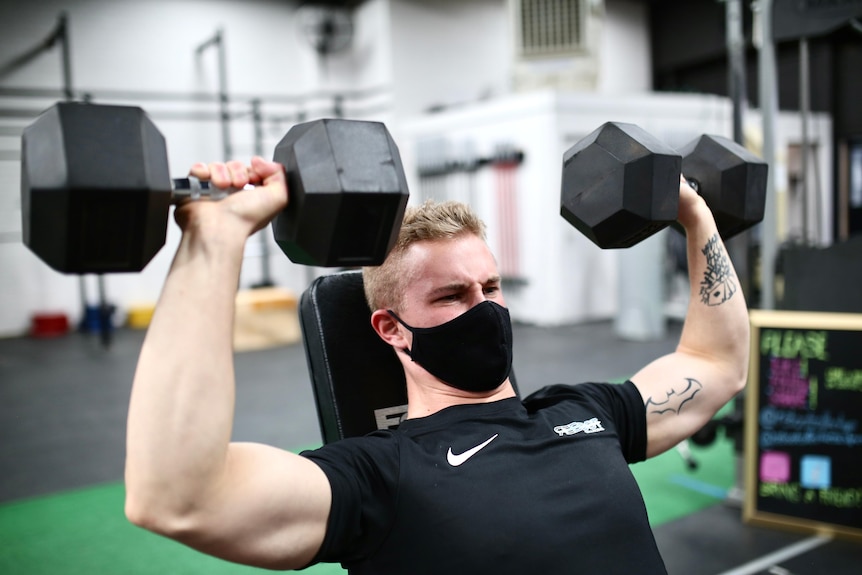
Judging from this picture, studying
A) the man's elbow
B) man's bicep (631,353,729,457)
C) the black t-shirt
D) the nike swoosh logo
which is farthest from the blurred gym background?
the man's elbow

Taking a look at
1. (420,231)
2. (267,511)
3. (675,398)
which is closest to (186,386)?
(267,511)

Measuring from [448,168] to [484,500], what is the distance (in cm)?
609

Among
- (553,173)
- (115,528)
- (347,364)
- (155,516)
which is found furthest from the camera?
(553,173)

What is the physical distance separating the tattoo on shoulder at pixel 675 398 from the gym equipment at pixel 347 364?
0.26 metres

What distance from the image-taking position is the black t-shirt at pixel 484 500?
0.88 meters

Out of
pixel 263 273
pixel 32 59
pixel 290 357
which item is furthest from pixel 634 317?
pixel 32 59

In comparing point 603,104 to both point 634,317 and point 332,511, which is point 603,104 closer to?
point 634,317

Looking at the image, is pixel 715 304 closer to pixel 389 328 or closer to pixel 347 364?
pixel 389 328

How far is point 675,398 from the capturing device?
4.03 ft

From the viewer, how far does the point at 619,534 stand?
38.0 inches

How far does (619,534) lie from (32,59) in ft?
24.8

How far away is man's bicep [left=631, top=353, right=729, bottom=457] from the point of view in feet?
4.01

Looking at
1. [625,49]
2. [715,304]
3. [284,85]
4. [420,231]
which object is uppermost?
[625,49]

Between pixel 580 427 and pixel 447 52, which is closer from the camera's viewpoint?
pixel 580 427
